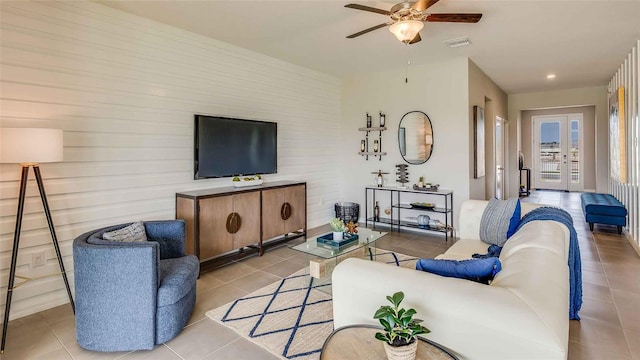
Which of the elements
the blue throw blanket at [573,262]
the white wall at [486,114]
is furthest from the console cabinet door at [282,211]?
the blue throw blanket at [573,262]

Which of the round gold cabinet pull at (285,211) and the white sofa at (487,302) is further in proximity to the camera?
the round gold cabinet pull at (285,211)

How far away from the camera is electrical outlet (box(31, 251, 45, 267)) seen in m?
2.81

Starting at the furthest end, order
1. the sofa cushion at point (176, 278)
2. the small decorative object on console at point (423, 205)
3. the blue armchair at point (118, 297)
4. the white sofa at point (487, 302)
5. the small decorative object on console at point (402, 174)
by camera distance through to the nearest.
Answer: the small decorative object on console at point (402, 174) < the small decorative object on console at point (423, 205) < the sofa cushion at point (176, 278) < the blue armchair at point (118, 297) < the white sofa at point (487, 302)

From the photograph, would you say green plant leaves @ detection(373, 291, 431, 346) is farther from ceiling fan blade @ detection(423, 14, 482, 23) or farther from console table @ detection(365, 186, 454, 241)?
console table @ detection(365, 186, 454, 241)

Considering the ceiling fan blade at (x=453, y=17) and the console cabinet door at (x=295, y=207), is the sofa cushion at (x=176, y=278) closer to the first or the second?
the console cabinet door at (x=295, y=207)

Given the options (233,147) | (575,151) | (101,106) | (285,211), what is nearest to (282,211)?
(285,211)

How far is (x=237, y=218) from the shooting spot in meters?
3.99

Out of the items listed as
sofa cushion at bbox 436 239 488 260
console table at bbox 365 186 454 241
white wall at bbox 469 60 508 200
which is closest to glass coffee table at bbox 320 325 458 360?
sofa cushion at bbox 436 239 488 260

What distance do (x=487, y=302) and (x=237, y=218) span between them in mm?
3179

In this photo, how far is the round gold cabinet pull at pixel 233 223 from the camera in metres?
3.90

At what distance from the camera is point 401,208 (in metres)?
5.65

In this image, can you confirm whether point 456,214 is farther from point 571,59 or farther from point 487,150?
point 571,59

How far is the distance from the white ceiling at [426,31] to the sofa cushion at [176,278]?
7.94 feet

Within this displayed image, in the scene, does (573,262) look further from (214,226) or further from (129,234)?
(129,234)
